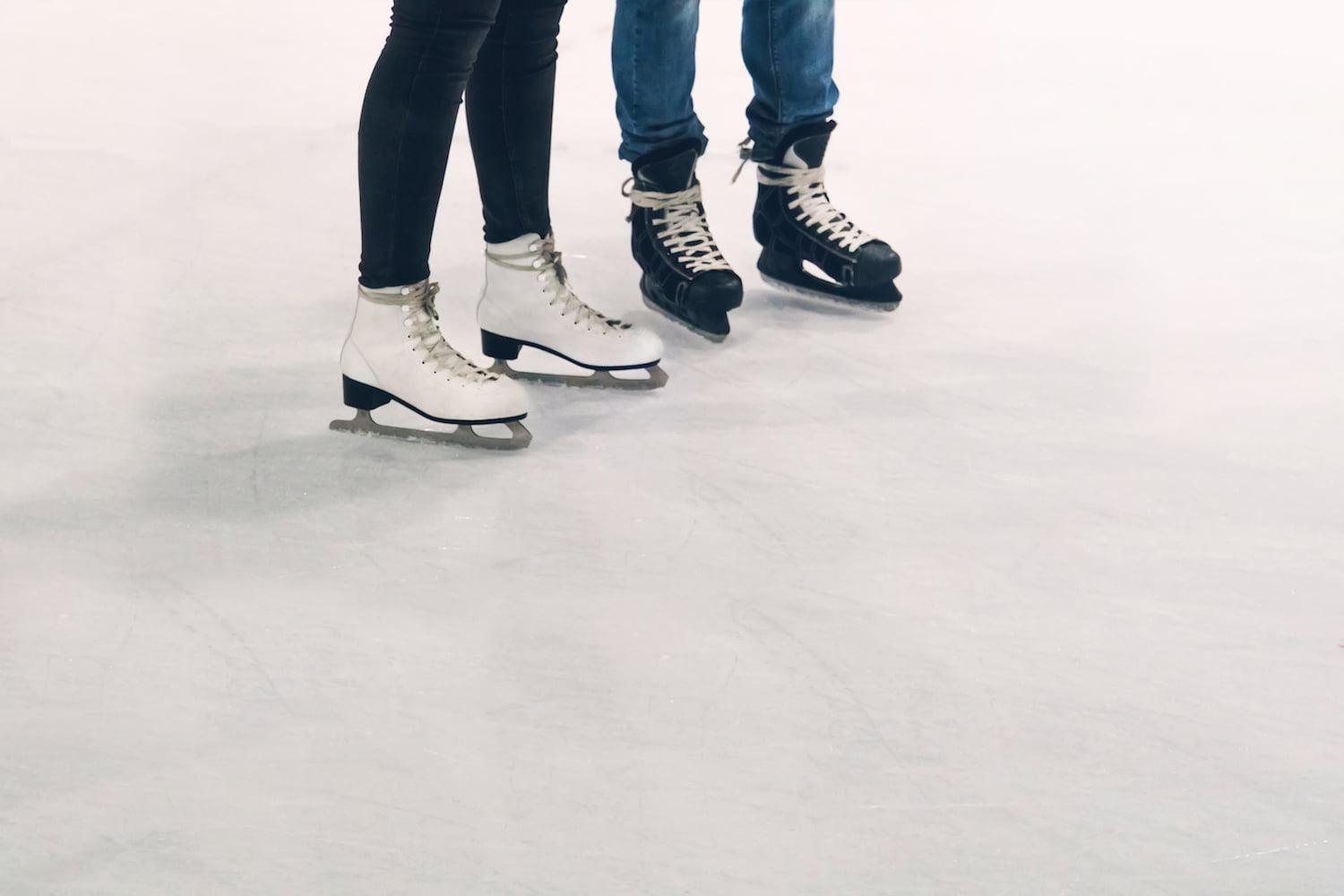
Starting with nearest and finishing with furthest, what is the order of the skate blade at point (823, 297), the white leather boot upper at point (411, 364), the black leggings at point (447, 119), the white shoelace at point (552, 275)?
the black leggings at point (447, 119) < the white leather boot upper at point (411, 364) < the white shoelace at point (552, 275) < the skate blade at point (823, 297)

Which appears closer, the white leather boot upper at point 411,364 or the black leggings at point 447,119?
the black leggings at point 447,119

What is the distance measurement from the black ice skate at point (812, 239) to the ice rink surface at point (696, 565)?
0.14 feet

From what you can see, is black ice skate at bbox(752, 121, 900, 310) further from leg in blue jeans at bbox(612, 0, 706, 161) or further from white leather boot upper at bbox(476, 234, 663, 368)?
white leather boot upper at bbox(476, 234, 663, 368)

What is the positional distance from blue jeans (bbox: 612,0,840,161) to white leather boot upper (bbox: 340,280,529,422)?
46 centimetres

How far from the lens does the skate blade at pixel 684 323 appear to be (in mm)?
1806

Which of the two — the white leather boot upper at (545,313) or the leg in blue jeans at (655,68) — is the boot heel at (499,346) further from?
the leg in blue jeans at (655,68)

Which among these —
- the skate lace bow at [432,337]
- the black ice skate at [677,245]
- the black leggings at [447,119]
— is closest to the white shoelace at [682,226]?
the black ice skate at [677,245]

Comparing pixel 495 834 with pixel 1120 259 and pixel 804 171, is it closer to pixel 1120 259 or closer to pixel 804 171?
pixel 804 171

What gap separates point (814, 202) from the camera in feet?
6.34

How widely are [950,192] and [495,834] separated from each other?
1673mm

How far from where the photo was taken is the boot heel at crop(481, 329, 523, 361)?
1672mm

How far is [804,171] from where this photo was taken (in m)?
1.93

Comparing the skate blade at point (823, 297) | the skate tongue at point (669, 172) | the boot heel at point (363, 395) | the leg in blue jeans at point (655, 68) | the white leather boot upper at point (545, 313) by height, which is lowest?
the skate blade at point (823, 297)

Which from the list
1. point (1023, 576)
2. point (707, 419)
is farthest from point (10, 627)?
point (1023, 576)
